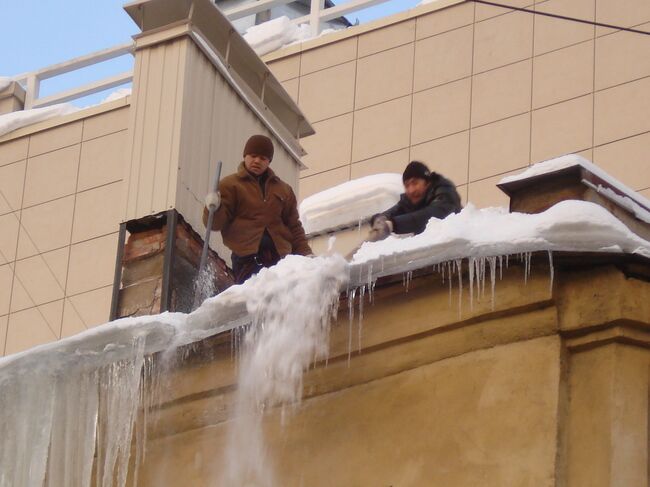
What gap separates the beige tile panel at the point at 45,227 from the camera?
2167 cm

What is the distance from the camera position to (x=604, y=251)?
10.1m

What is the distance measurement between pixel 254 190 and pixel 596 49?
710 cm

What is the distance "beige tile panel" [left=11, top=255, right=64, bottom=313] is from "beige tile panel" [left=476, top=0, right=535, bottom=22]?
207 inches

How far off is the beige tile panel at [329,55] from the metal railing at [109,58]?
0.30 metres

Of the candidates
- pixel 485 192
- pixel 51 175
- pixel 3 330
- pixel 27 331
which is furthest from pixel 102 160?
pixel 485 192

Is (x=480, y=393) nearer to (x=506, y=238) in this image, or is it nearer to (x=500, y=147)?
(x=506, y=238)

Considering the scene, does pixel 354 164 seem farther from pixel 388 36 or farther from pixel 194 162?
pixel 194 162

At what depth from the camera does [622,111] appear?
18.3 meters

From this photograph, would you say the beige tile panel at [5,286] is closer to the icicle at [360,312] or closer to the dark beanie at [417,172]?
the dark beanie at [417,172]

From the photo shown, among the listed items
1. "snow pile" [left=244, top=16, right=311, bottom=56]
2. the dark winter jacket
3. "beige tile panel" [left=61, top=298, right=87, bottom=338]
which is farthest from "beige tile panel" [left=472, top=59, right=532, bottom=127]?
the dark winter jacket

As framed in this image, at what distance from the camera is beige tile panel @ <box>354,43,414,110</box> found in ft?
65.8

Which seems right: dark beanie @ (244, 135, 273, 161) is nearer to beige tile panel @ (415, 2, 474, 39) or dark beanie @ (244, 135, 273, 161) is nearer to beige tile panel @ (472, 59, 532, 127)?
beige tile panel @ (472, 59, 532, 127)

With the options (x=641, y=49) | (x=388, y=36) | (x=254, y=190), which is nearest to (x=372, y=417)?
(x=254, y=190)

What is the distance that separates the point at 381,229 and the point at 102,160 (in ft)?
32.5
